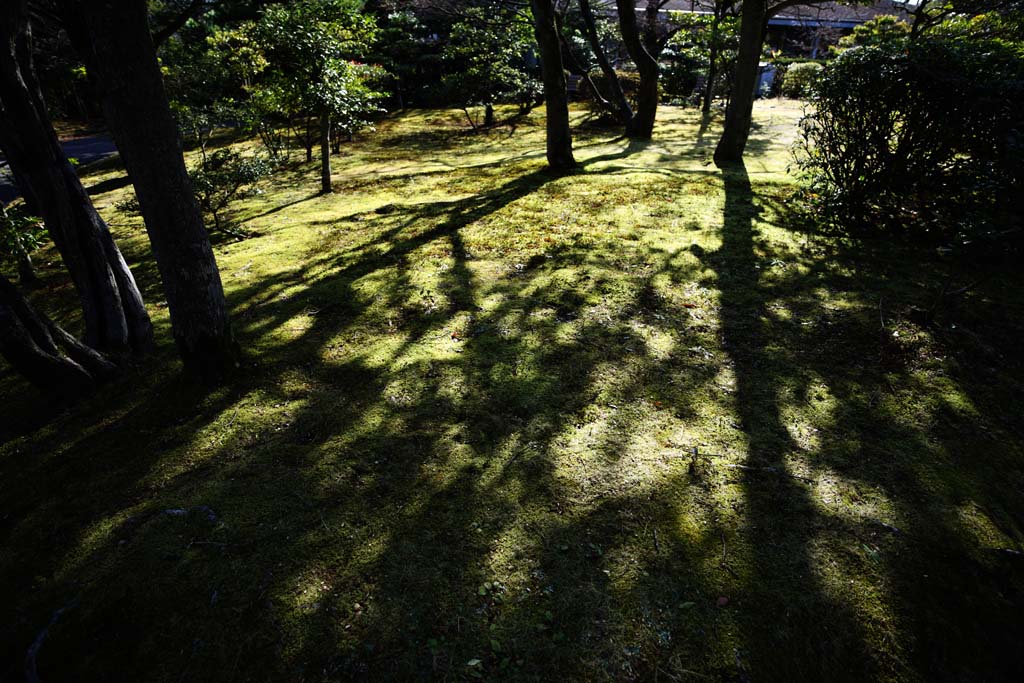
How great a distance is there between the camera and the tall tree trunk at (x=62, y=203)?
10.3 ft

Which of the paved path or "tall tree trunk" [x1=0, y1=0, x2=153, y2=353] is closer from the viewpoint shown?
"tall tree trunk" [x1=0, y1=0, x2=153, y2=353]

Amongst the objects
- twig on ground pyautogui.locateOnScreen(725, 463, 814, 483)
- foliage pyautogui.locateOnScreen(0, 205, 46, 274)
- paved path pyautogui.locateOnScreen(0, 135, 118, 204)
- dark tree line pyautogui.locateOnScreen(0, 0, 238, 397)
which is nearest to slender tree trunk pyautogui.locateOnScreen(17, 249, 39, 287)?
foliage pyautogui.locateOnScreen(0, 205, 46, 274)

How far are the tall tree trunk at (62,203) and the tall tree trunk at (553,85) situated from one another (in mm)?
7112

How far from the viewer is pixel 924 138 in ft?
17.4

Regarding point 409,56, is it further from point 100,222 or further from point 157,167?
point 157,167

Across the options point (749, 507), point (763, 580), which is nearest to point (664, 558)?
point (763, 580)

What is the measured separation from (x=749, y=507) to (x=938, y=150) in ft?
17.1

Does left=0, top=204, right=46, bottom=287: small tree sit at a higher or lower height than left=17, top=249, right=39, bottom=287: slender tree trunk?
higher

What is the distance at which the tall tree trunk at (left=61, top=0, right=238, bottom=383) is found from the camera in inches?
104

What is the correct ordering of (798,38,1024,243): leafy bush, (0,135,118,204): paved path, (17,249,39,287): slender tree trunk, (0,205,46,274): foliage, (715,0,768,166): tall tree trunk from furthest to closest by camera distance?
1. (0,135,118,204): paved path
2. (715,0,768,166): tall tree trunk
3. (17,249,39,287): slender tree trunk
4. (0,205,46,274): foliage
5. (798,38,1024,243): leafy bush

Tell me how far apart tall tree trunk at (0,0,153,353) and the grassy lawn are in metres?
0.41

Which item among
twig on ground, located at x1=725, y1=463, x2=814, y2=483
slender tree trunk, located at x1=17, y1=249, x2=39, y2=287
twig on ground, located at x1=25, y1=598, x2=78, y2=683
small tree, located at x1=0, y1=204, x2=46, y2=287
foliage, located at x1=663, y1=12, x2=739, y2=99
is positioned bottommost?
twig on ground, located at x1=725, y1=463, x2=814, y2=483

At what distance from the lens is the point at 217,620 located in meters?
Result: 2.12

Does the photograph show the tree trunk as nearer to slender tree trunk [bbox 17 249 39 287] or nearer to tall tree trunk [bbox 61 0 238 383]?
tall tree trunk [bbox 61 0 238 383]
